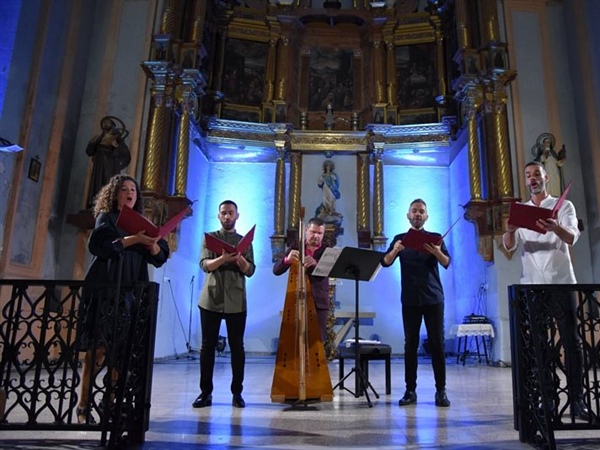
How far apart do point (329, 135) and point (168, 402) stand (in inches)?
314

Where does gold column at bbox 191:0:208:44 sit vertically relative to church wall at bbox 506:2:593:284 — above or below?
above

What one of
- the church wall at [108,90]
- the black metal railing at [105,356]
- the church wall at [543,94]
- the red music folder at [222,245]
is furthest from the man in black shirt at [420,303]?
the church wall at [108,90]

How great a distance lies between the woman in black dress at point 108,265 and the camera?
2812 millimetres

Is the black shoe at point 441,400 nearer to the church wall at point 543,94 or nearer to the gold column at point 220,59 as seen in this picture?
the church wall at point 543,94

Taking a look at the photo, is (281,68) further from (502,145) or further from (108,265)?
(108,265)

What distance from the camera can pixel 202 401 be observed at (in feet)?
12.5

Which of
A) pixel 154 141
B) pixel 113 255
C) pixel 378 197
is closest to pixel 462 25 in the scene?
pixel 378 197

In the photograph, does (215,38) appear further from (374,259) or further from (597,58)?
(374,259)

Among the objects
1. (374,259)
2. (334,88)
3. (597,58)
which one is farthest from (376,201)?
(374,259)

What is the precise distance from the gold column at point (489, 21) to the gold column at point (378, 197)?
2844mm

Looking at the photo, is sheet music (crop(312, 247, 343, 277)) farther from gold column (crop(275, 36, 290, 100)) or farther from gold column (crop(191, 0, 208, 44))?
gold column (crop(275, 36, 290, 100))

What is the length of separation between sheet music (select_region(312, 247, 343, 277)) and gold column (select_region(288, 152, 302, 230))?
6702mm

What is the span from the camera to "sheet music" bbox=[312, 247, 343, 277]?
3941mm

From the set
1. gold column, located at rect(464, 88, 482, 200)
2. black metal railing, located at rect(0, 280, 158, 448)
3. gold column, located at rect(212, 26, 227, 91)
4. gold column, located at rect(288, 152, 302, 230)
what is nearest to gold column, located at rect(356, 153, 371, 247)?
gold column, located at rect(288, 152, 302, 230)
